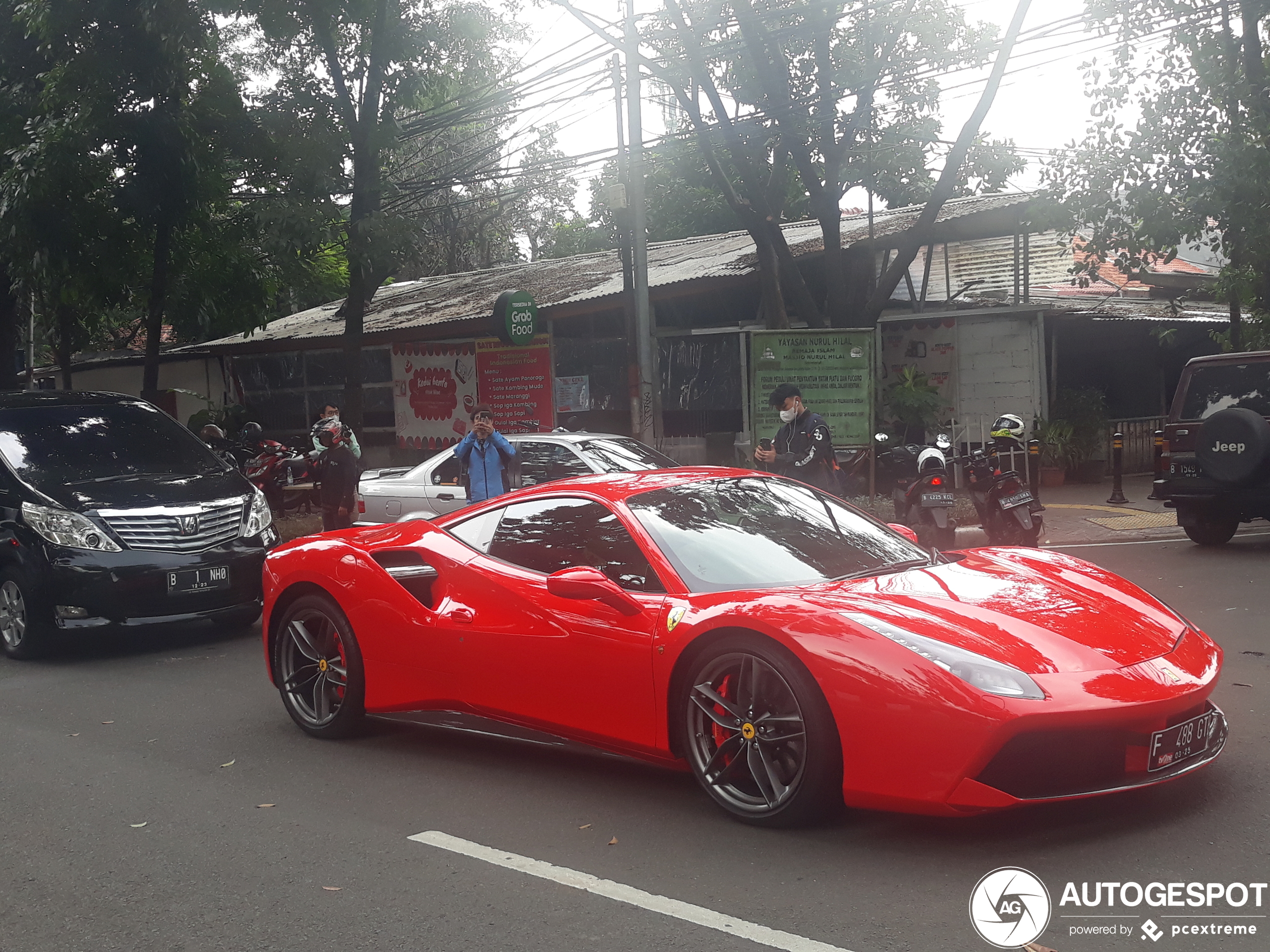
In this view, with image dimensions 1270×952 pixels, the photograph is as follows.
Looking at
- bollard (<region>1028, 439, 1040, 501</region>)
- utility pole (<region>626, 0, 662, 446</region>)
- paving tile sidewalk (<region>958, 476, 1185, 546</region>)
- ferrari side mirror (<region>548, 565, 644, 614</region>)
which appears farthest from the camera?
utility pole (<region>626, 0, 662, 446</region>)

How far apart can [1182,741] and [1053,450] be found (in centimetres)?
1545

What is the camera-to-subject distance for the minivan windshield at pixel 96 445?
31.1 feet

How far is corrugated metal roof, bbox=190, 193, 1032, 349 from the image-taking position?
1964 cm

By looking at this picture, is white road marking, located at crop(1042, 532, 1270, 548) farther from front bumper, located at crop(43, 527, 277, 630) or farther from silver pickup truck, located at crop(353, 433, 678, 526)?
front bumper, located at crop(43, 527, 277, 630)

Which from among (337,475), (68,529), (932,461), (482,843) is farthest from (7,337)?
(482,843)

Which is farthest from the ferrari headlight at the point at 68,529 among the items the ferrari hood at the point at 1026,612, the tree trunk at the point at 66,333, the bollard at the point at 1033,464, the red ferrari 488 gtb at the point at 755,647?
the tree trunk at the point at 66,333

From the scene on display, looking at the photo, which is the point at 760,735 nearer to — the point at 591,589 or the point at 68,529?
the point at 591,589

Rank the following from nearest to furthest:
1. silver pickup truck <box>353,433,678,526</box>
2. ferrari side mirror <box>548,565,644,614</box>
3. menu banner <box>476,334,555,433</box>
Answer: ferrari side mirror <box>548,565,644,614</box> < silver pickup truck <box>353,433,678,526</box> < menu banner <box>476,334,555,433</box>

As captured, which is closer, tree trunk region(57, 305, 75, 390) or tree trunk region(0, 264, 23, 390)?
tree trunk region(0, 264, 23, 390)

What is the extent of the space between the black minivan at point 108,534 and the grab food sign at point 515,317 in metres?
8.33

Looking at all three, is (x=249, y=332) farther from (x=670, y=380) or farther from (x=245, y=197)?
(x=670, y=380)

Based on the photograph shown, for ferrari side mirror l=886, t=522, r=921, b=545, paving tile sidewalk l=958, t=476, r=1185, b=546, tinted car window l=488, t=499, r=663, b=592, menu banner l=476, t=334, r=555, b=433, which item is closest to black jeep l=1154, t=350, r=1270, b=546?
paving tile sidewalk l=958, t=476, r=1185, b=546

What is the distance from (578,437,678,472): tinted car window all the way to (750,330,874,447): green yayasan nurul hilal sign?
4.64 metres

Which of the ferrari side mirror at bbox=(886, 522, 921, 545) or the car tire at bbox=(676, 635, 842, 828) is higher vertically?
the ferrari side mirror at bbox=(886, 522, 921, 545)
